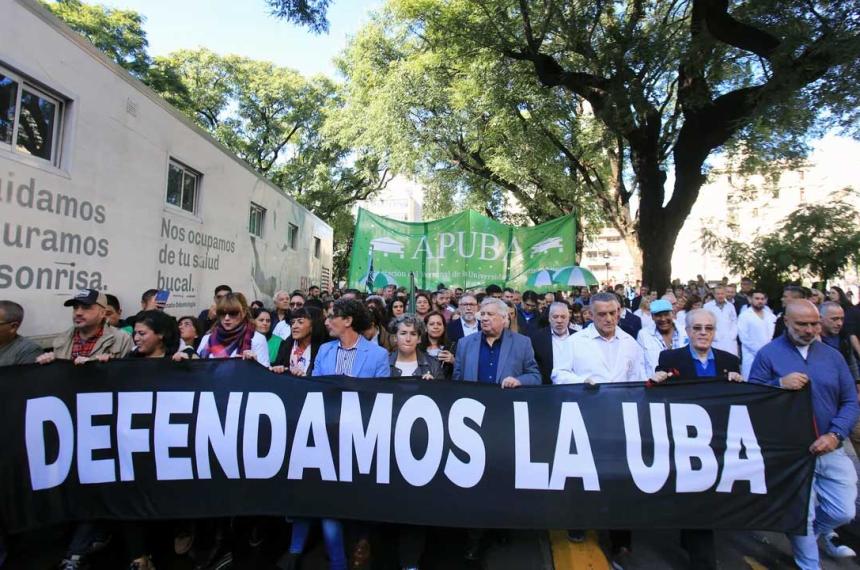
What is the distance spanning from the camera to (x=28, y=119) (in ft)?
13.3

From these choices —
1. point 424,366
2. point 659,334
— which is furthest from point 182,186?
point 659,334

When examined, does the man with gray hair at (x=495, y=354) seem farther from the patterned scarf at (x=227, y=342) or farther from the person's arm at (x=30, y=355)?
the person's arm at (x=30, y=355)

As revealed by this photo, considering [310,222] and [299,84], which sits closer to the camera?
[310,222]

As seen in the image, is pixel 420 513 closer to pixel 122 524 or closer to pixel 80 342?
pixel 122 524

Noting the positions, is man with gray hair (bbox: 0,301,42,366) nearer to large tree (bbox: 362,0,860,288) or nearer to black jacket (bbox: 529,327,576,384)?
black jacket (bbox: 529,327,576,384)

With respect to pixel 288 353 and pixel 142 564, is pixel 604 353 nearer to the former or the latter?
pixel 288 353

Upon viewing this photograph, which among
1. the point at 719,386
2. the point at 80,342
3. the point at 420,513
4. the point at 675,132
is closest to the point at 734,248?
the point at 675,132

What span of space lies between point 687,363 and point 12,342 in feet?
15.3

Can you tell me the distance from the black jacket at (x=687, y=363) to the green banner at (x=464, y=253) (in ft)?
18.5

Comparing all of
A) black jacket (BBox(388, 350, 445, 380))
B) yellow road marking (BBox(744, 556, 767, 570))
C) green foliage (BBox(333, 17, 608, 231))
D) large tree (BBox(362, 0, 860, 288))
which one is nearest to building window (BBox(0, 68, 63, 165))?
black jacket (BBox(388, 350, 445, 380))

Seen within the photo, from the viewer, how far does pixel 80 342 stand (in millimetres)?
3508

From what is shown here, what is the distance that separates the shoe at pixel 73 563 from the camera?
305cm

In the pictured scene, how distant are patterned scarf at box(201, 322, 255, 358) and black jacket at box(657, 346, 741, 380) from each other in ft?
10.8

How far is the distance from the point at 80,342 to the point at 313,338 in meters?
1.70
